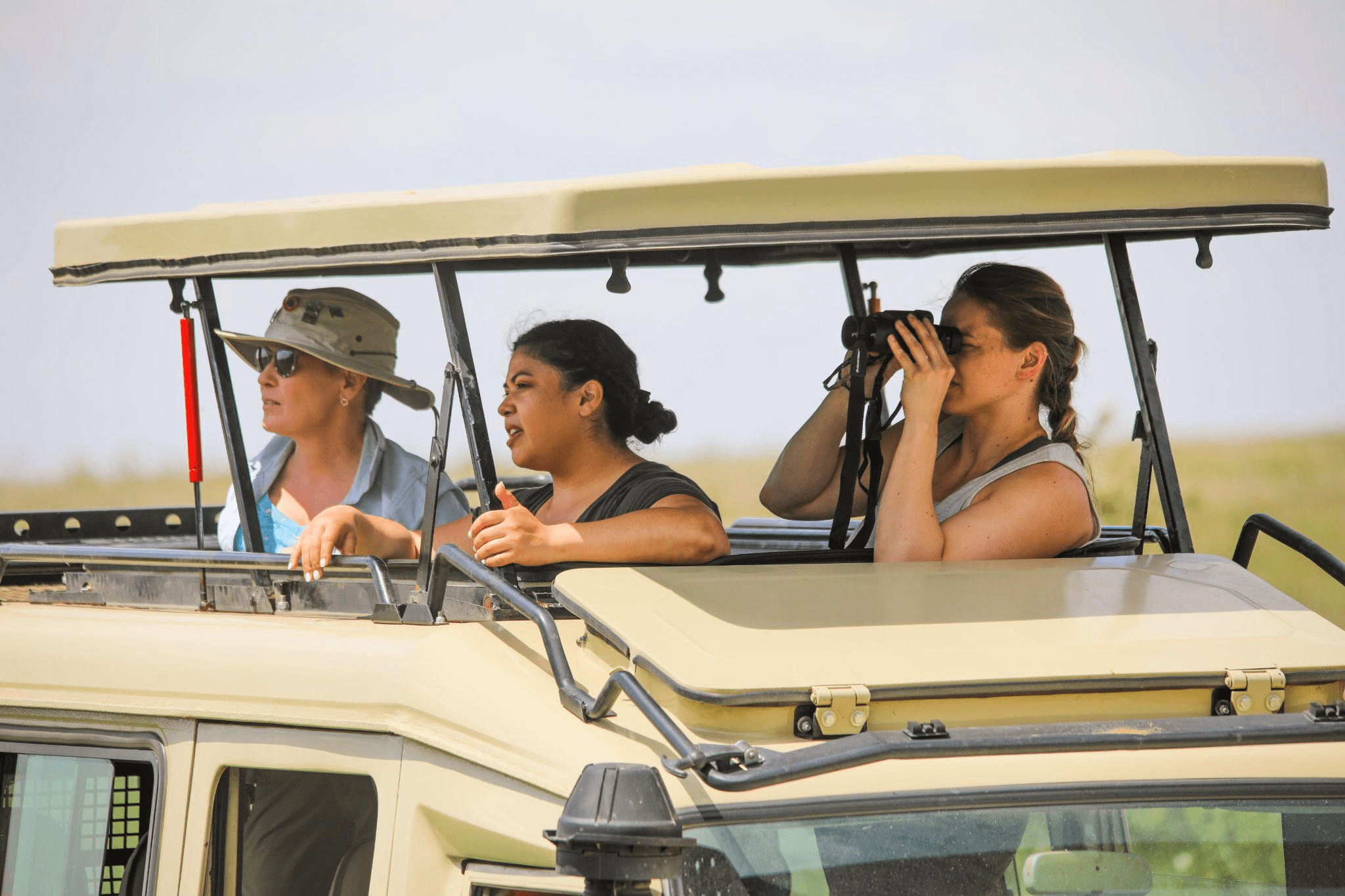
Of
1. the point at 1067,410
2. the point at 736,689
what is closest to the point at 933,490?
the point at 1067,410

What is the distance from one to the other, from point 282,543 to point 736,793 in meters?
2.23

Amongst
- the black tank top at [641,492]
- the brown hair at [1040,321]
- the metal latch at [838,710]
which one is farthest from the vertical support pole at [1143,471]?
the metal latch at [838,710]

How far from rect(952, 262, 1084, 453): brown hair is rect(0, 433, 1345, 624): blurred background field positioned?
700 inches

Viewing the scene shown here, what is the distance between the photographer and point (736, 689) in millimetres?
2277

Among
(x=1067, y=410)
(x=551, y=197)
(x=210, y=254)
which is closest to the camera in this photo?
(x=551, y=197)

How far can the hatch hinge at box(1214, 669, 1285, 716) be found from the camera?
8.06 ft

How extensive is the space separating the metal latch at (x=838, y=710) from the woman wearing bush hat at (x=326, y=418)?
172 cm

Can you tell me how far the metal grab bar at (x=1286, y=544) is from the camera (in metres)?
3.06

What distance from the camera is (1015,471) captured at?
3.30 metres

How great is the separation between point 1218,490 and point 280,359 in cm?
3600

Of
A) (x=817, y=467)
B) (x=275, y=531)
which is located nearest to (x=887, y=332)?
(x=817, y=467)

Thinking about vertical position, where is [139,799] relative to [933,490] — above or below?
below

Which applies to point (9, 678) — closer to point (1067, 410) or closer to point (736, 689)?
point (736, 689)

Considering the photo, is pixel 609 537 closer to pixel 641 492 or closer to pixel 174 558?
pixel 641 492
